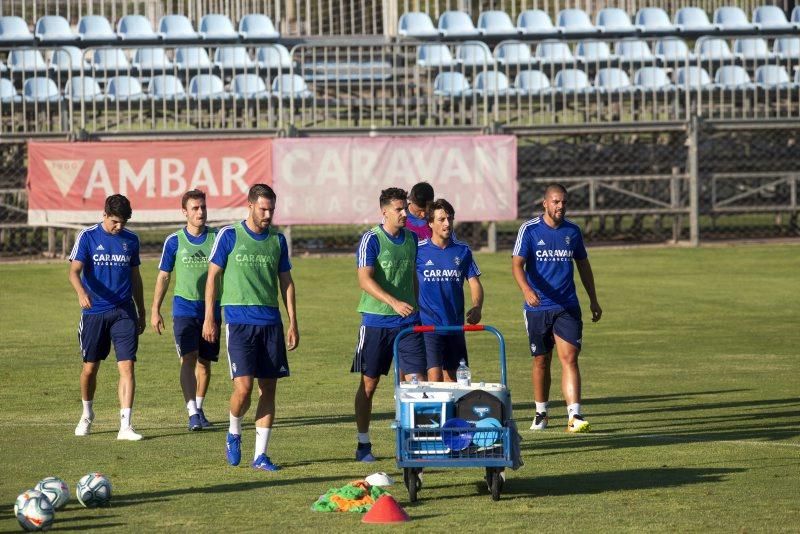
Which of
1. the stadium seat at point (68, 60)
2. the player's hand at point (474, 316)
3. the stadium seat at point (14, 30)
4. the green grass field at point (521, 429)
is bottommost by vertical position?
the green grass field at point (521, 429)

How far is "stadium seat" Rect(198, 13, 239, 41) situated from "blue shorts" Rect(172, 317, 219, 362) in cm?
2019

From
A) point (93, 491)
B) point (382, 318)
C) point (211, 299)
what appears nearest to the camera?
point (93, 491)

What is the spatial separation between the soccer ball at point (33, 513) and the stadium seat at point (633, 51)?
23677 millimetres

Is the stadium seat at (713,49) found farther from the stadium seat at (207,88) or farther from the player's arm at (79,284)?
the player's arm at (79,284)

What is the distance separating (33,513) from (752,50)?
86.3 ft

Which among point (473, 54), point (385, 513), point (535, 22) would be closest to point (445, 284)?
point (385, 513)

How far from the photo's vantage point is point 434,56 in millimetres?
30188

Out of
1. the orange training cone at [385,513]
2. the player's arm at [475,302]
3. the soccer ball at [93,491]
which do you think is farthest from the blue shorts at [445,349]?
the soccer ball at [93,491]

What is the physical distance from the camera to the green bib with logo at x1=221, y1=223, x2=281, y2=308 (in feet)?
34.4

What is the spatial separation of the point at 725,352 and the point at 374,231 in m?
7.63

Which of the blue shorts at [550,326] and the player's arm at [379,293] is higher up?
the player's arm at [379,293]

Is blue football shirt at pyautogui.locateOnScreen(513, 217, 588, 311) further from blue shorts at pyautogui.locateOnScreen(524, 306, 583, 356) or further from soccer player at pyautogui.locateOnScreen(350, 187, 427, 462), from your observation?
soccer player at pyautogui.locateOnScreen(350, 187, 427, 462)

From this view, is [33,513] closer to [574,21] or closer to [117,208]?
[117,208]

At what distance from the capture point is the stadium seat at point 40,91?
27.9 metres
